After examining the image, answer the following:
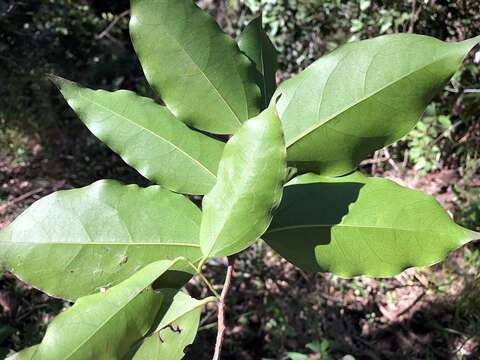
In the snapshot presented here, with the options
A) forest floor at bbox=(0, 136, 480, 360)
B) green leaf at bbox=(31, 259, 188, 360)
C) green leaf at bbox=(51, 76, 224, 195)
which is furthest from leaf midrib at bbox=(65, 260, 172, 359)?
forest floor at bbox=(0, 136, 480, 360)

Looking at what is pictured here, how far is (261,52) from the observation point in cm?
71

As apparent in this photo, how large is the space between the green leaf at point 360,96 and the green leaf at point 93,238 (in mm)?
191

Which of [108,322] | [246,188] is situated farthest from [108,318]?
[246,188]

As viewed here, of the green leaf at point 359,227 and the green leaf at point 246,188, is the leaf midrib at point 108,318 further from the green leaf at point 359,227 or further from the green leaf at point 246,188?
the green leaf at point 359,227

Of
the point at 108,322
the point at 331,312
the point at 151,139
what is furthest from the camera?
the point at 331,312

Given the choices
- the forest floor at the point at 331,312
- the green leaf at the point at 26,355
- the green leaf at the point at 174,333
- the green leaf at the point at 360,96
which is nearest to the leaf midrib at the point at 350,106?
the green leaf at the point at 360,96

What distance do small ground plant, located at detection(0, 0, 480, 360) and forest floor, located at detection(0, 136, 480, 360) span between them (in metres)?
1.59

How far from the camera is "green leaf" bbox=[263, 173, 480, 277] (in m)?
0.63

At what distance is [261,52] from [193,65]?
113 mm

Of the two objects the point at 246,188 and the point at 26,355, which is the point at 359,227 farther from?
the point at 26,355

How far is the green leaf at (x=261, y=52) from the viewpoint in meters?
0.71

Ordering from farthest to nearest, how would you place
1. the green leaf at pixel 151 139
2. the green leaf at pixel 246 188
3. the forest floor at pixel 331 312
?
the forest floor at pixel 331 312 < the green leaf at pixel 151 139 < the green leaf at pixel 246 188

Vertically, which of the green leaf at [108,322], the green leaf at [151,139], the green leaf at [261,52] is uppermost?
the green leaf at [261,52]

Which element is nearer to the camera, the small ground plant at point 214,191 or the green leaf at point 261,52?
the small ground plant at point 214,191
